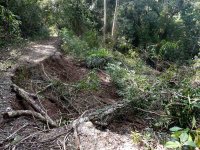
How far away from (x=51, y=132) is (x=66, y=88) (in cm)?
356

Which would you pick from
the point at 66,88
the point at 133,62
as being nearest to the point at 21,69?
the point at 66,88

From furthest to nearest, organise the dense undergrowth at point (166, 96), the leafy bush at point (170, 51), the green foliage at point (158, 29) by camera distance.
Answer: the green foliage at point (158, 29) < the leafy bush at point (170, 51) < the dense undergrowth at point (166, 96)

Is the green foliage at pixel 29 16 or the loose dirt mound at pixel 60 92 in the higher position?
the green foliage at pixel 29 16

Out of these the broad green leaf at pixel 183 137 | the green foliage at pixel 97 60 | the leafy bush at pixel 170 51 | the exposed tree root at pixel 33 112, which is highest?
the broad green leaf at pixel 183 137

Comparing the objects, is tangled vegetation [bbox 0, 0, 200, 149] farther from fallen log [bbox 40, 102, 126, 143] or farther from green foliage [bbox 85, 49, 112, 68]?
fallen log [bbox 40, 102, 126, 143]

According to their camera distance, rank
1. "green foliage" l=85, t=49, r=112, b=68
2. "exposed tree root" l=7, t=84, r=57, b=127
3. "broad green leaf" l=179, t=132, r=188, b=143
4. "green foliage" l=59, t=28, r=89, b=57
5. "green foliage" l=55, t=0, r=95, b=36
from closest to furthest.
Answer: "broad green leaf" l=179, t=132, r=188, b=143
"exposed tree root" l=7, t=84, r=57, b=127
"green foliage" l=85, t=49, r=112, b=68
"green foliage" l=59, t=28, r=89, b=57
"green foliage" l=55, t=0, r=95, b=36

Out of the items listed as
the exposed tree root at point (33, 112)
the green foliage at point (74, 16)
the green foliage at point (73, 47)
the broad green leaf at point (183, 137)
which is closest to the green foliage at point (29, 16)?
the green foliage at point (74, 16)

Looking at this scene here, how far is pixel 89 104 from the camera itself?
7727 millimetres

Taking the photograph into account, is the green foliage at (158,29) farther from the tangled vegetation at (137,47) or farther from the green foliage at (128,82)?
the green foliage at (128,82)

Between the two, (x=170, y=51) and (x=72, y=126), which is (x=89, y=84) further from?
(x=170, y=51)

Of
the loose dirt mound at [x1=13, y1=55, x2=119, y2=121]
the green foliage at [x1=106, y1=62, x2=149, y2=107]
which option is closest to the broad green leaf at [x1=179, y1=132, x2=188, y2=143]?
the green foliage at [x1=106, y1=62, x2=149, y2=107]

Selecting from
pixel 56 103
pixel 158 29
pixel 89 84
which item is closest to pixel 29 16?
pixel 89 84

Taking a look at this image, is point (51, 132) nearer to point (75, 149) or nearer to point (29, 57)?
point (75, 149)

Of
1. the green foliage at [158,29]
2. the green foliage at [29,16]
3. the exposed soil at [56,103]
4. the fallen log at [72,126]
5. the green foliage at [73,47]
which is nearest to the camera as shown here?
the exposed soil at [56,103]
